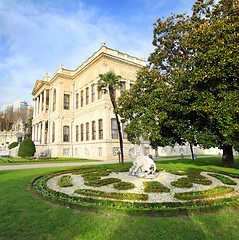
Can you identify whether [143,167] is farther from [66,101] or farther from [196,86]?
[66,101]

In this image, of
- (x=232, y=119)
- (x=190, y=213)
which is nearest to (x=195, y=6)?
(x=232, y=119)

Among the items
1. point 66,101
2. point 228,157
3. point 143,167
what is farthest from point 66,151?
point 228,157

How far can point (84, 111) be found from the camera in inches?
1141

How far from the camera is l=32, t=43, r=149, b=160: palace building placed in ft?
80.6

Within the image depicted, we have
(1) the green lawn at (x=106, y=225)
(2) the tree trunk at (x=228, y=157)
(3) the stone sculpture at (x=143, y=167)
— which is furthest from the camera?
(2) the tree trunk at (x=228, y=157)

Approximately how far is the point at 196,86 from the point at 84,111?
2045 centimetres

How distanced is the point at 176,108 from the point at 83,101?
20627 millimetres

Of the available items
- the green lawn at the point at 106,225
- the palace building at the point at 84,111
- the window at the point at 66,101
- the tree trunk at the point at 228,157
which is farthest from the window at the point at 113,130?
the green lawn at the point at 106,225

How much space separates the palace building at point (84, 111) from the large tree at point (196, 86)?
34.3 ft

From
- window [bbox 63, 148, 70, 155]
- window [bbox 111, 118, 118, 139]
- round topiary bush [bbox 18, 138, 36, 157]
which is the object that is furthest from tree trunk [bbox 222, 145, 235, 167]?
round topiary bush [bbox 18, 138, 36, 157]

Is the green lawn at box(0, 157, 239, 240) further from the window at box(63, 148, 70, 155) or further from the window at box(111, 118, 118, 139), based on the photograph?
the window at box(63, 148, 70, 155)

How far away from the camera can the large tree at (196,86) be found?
9688mm

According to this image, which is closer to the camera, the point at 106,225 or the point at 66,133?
the point at 106,225

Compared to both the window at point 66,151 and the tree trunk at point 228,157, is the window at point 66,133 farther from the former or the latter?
the tree trunk at point 228,157
